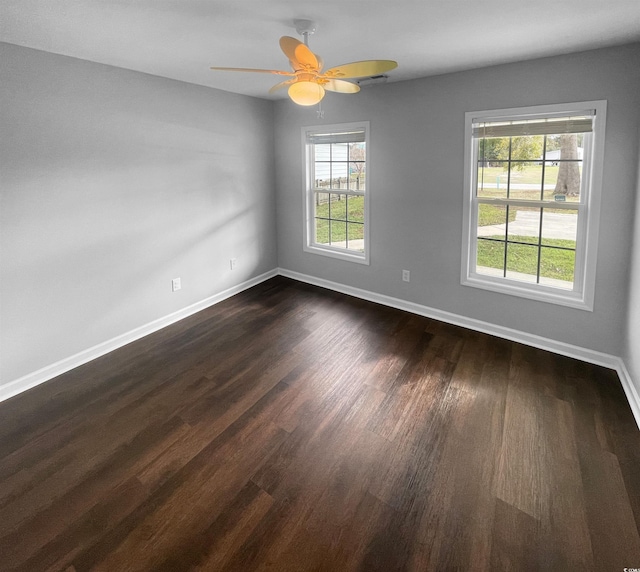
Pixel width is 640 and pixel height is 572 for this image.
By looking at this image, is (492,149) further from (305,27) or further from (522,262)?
(305,27)

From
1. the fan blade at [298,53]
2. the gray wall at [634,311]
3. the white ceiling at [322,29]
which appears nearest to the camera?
the fan blade at [298,53]

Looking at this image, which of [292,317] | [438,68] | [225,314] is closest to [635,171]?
[438,68]

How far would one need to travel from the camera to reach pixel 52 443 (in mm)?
2301

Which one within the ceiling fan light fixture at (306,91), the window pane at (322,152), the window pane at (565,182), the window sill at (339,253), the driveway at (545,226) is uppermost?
Answer: the window pane at (322,152)

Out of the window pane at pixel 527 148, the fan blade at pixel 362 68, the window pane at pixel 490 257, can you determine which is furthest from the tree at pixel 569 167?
the fan blade at pixel 362 68

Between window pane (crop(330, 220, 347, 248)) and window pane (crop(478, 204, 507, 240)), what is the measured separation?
166 cm

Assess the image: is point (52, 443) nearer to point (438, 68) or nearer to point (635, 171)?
point (438, 68)

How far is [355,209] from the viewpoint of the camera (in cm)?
457

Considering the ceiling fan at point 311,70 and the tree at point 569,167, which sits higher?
the ceiling fan at point 311,70

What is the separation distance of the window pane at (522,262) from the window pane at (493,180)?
0.49 metres

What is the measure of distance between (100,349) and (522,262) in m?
3.86

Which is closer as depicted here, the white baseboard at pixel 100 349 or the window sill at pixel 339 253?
the white baseboard at pixel 100 349

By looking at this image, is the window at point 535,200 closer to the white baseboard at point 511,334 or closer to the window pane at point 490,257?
the window pane at point 490,257

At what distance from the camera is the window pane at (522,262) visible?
3.38 metres
